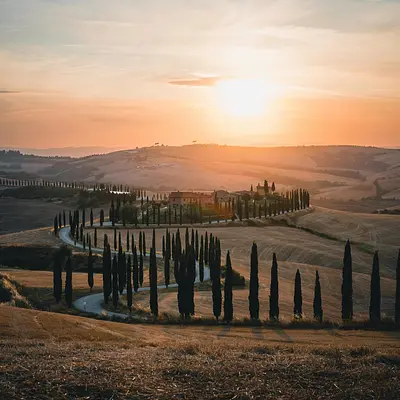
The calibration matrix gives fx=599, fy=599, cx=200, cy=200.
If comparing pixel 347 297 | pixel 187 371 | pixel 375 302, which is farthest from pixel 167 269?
pixel 187 371

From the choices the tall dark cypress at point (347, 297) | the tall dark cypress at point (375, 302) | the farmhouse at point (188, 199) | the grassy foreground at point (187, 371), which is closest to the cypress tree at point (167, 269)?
the tall dark cypress at point (347, 297)

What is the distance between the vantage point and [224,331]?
4012 cm

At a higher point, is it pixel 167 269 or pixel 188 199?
pixel 188 199

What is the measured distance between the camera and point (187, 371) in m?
18.3

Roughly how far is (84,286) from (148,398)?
44.1 m

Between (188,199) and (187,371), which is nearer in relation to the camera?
(187,371)

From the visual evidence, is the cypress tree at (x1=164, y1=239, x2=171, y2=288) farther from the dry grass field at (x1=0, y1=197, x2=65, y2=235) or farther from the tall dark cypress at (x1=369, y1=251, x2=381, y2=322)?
the dry grass field at (x1=0, y1=197, x2=65, y2=235)

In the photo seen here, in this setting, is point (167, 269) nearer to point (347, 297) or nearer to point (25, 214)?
point (347, 297)

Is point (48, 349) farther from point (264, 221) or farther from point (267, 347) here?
point (264, 221)

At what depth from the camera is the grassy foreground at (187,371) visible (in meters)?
16.5

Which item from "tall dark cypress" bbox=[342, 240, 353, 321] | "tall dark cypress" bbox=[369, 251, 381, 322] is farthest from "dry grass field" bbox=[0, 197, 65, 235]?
"tall dark cypress" bbox=[369, 251, 381, 322]

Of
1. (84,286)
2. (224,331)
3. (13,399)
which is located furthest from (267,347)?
(84,286)

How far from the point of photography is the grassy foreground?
16.5 meters

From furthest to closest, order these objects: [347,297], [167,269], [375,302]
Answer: [167,269]
[347,297]
[375,302]
